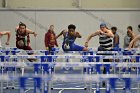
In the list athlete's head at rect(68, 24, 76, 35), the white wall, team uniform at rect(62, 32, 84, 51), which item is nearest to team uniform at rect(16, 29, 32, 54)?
team uniform at rect(62, 32, 84, 51)

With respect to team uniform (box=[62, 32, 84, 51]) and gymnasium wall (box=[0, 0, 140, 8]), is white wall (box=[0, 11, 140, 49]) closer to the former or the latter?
gymnasium wall (box=[0, 0, 140, 8])

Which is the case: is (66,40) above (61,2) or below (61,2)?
below

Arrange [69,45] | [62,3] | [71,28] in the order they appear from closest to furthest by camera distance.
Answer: [71,28]
[69,45]
[62,3]

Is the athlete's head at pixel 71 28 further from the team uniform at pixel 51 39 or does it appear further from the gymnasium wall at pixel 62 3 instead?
the gymnasium wall at pixel 62 3

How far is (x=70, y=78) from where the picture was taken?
597 cm

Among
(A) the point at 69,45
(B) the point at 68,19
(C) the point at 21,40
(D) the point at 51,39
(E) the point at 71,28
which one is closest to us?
(E) the point at 71,28

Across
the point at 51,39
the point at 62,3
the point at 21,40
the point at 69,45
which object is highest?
the point at 62,3

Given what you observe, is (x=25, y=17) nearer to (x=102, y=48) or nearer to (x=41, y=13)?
(x=41, y=13)

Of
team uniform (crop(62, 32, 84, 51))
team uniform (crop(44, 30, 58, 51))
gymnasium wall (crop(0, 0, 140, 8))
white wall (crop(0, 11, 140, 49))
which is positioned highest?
gymnasium wall (crop(0, 0, 140, 8))

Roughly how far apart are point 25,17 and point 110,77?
14441 millimetres

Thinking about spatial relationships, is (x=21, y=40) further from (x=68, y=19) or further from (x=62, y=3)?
(x=62, y=3)

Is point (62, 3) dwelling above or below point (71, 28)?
above

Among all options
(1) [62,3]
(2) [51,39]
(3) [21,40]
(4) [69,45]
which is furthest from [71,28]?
(1) [62,3]

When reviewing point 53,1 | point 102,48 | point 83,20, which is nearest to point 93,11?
point 83,20
